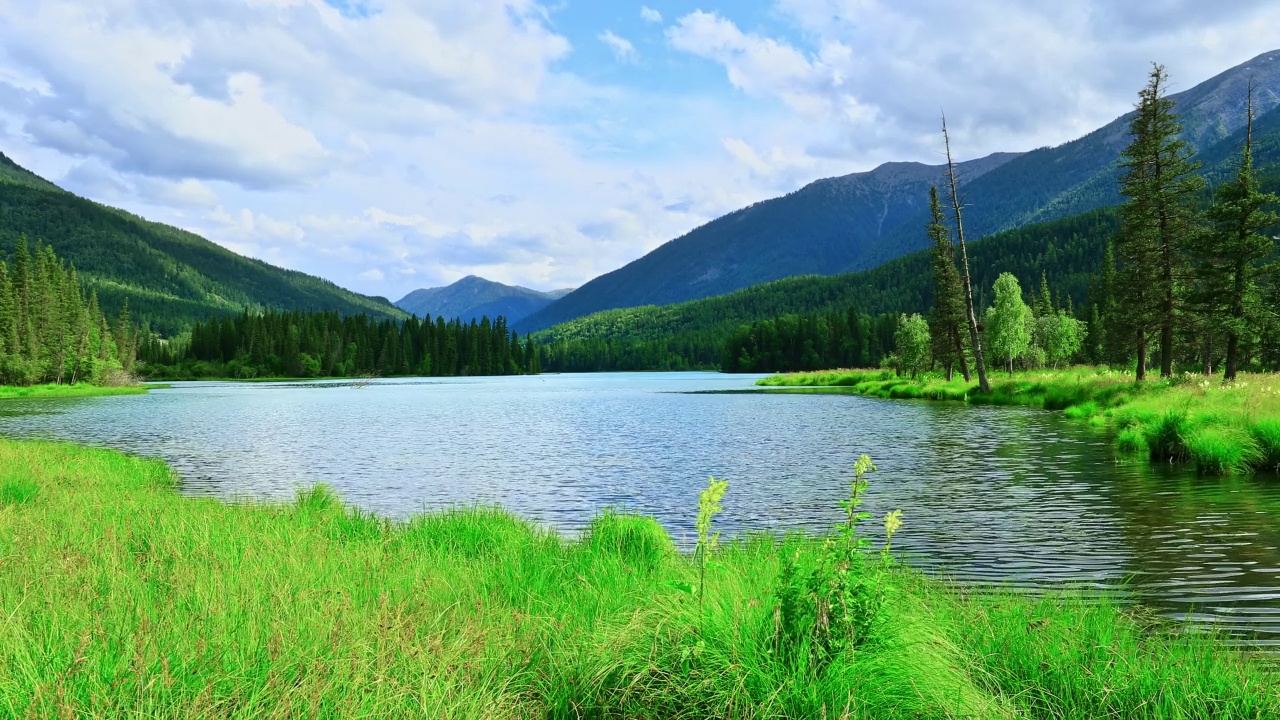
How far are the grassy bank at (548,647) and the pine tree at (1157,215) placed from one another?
121ft

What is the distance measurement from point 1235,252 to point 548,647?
42.3 metres

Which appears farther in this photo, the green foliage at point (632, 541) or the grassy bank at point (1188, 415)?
the grassy bank at point (1188, 415)

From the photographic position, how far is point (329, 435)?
121 ft

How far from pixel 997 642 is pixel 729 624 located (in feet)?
8.79

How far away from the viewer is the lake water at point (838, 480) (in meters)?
11.3

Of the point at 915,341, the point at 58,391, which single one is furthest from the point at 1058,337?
the point at 58,391

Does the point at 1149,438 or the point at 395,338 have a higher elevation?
the point at 395,338

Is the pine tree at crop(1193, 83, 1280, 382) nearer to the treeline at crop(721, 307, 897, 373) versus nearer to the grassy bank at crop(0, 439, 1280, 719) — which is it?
the grassy bank at crop(0, 439, 1280, 719)

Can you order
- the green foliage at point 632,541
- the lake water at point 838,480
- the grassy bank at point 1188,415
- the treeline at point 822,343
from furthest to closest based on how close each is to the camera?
the treeline at point 822,343, the grassy bank at point 1188,415, the lake water at point 838,480, the green foliage at point 632,541

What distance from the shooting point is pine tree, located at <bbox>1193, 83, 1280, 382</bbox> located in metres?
34.4

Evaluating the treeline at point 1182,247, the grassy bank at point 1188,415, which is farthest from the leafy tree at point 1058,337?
the grassy bank at point 1188,415

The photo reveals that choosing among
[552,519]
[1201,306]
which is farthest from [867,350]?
[552,519]

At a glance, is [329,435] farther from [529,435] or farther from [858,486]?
[858,486]

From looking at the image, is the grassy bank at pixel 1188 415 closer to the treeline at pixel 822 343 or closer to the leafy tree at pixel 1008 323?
the leafy tree at pixel 1008 323
